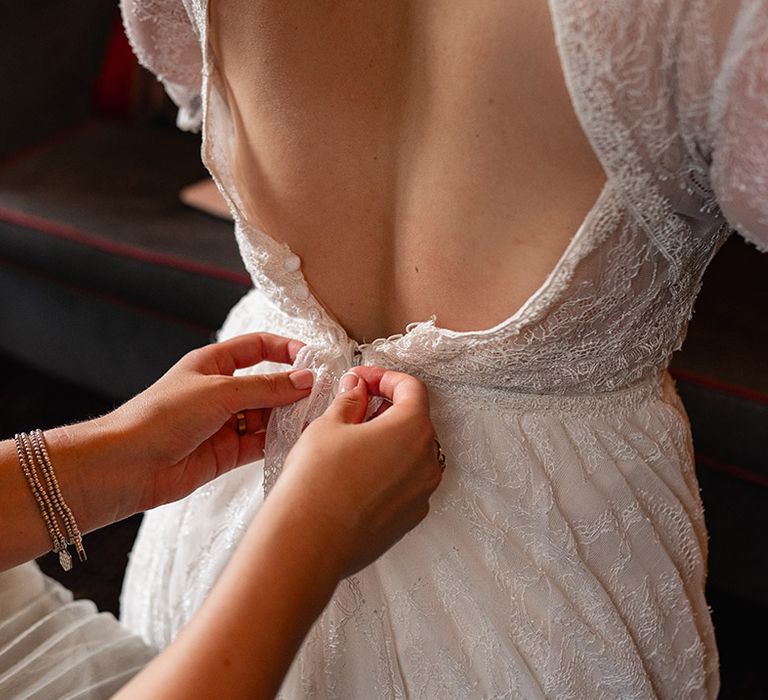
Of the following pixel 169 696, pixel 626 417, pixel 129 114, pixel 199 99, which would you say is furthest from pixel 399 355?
pixel 129 114

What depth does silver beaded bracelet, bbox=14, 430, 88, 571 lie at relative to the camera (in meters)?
0.70

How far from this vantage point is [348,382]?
0.67 meters

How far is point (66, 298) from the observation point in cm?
202

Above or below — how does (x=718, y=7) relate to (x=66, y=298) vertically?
above

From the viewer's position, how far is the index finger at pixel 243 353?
2.49 feet

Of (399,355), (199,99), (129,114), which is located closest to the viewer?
(399,355)

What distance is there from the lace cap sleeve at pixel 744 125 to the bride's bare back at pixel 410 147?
75 millimetres

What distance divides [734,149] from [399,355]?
286 mm

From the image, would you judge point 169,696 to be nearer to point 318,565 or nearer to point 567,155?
point 318,565

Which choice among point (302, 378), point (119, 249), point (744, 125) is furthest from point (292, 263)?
point (119, 249)

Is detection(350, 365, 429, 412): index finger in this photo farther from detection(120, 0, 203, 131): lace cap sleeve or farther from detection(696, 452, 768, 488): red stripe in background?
detection(696, 452, 768, 488): red stripe in background

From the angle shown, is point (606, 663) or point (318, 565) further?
point (606, 663)

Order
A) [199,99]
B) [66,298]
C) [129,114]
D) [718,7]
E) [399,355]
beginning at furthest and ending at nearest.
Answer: [129,114]
[66,298]
[199,99]
[399,355]
[718,7]

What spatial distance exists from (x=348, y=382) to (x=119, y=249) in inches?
51.6
